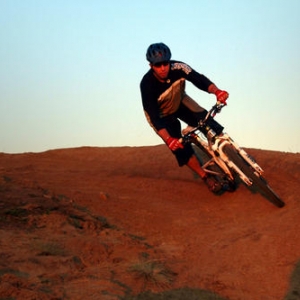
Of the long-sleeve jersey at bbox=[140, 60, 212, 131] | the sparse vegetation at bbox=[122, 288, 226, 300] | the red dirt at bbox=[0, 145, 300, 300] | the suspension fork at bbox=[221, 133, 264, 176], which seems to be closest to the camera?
the sparse vegetation at bbox=[122, 288, 226, 300]

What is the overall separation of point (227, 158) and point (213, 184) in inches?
32.3

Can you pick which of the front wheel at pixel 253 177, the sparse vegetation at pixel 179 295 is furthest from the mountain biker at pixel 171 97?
the sparse vegetation at pixel 179 295

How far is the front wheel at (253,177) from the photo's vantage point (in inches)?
251

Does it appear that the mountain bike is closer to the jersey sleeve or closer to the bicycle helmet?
the jersey sleeve

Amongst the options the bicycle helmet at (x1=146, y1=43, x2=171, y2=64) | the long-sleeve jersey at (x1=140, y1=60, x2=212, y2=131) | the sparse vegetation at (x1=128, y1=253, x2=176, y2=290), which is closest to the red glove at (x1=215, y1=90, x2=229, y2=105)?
the long-sleeve jersey at (x1=140, y1=60, x2=212, y2=131)

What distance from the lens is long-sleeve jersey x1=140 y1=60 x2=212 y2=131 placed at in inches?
268

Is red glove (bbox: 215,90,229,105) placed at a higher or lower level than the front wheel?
higher

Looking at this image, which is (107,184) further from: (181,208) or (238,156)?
(238,156)

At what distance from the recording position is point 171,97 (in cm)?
709

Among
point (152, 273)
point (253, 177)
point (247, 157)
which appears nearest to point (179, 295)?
point (152, 273)

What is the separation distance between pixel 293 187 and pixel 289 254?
108 inches

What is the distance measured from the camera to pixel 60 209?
6230 millimetres

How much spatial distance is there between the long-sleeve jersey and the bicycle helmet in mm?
318

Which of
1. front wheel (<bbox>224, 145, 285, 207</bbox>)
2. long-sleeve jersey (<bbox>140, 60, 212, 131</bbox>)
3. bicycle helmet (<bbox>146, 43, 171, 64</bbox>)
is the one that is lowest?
front wheel (<bbox>224, 145, 285, 207</bbox>)
